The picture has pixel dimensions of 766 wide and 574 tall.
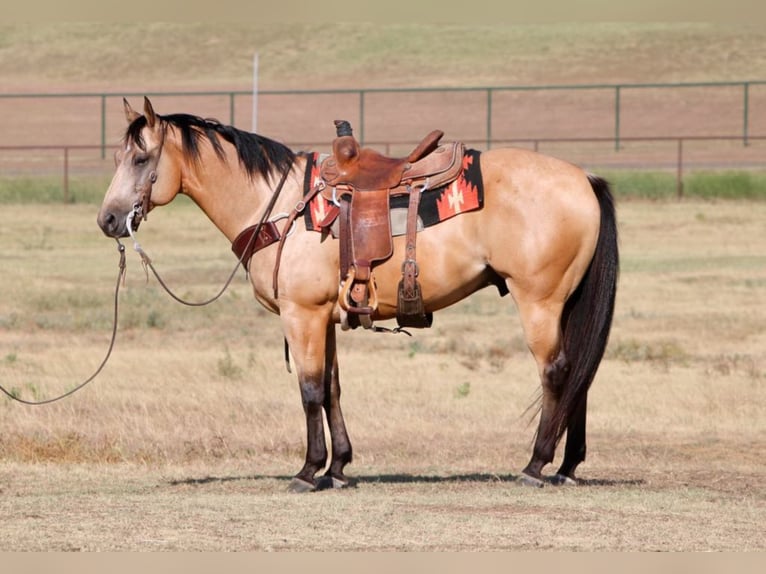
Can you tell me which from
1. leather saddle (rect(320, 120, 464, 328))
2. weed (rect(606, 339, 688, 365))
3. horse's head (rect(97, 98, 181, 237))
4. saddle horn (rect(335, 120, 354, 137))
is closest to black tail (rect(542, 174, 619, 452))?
leather saddle (rect(320, 120, 464, 328))

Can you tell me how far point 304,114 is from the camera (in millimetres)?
58625

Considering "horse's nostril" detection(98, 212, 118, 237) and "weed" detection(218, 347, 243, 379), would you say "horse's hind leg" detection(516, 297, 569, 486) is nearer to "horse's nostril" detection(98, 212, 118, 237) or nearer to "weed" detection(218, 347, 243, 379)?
"horse's nostril" detection(98, 212, 118, 237)

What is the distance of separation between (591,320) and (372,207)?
1.64 meters

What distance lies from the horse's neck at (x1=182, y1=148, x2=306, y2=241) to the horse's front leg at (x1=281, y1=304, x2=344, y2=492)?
29.2 inches

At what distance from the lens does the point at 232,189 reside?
10.4m

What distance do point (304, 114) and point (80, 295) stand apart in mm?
36048

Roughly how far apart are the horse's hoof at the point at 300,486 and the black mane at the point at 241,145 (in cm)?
207

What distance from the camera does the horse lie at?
995 cm

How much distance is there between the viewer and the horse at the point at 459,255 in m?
9.95

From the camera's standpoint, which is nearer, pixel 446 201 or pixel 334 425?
pixel 446 201

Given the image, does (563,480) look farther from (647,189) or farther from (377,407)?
(647,189)

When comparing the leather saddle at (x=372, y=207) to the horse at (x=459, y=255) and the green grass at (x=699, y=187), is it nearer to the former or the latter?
the horse at (x=459, y=255)

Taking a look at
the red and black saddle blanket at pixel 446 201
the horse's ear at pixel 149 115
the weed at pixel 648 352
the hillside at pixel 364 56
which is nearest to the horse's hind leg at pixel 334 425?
the red and black saddle blanket at pixel 446 201

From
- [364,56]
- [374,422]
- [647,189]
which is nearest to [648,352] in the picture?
[374,422]
